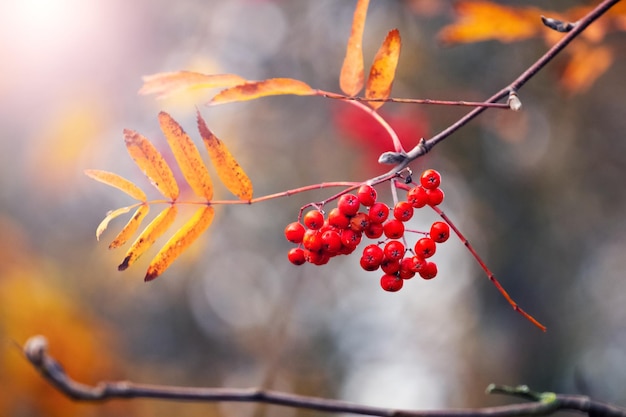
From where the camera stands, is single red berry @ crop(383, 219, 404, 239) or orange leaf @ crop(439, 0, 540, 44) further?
orange leaf @ crop(439, 0, 540, 44)

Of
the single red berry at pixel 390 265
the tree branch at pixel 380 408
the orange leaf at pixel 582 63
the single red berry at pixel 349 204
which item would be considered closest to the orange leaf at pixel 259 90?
the single red berry at pixel 349 204

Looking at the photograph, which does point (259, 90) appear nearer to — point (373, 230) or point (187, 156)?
point (187, 156)

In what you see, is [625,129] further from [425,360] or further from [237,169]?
[237,169]

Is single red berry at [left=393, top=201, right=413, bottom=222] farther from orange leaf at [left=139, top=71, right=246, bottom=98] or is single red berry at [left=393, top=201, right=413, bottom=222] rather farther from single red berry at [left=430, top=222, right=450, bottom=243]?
orange leaf at [left=139, top=71, right=246, bottom=98]

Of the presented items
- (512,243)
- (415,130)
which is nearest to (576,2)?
(415,130)

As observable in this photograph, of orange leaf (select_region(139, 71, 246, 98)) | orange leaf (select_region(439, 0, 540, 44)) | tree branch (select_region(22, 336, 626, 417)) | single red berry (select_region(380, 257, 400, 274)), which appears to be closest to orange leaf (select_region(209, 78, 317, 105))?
orange leaf (select_region(139, 71, 246, 98))

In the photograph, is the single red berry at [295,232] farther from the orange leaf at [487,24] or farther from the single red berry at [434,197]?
the orange leaf at [487,24]
